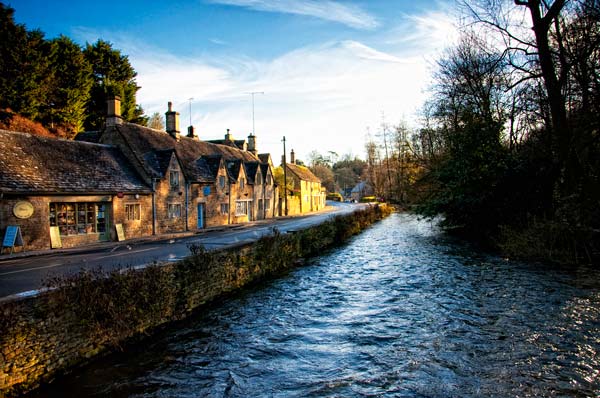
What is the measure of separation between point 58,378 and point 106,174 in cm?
1987

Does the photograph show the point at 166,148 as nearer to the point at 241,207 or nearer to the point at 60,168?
the point at 60,168

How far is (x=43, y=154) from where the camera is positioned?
22125mm

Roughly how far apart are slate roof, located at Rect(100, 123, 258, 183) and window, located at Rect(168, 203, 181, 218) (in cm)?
249

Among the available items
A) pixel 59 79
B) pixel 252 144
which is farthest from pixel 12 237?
pixel 252 144

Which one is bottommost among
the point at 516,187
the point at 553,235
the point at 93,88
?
the point at 553,235

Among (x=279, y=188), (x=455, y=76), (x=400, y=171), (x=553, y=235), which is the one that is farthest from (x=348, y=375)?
(x=400, y=171)

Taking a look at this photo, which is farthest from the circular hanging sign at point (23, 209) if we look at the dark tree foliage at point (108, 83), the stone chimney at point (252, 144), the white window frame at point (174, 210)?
the stone chimney at point (252, 144)

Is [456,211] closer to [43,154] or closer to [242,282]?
[242,282]

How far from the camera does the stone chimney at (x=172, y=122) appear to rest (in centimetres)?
3550

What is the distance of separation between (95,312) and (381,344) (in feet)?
19.9

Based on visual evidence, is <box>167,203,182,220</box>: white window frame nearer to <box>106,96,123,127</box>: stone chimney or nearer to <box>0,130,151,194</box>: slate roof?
<box>0,130,151,194</box>: slate roof

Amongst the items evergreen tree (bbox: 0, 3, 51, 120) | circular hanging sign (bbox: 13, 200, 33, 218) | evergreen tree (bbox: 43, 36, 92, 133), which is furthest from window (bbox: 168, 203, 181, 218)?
evergreen tree (bbox: 43, 36, 92, 133)

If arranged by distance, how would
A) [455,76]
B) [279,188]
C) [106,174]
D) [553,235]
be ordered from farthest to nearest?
1. [279,188]
2. [455,76]
3. [106,174]
4. [553,235]

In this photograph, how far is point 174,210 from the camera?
2909 centimetres
